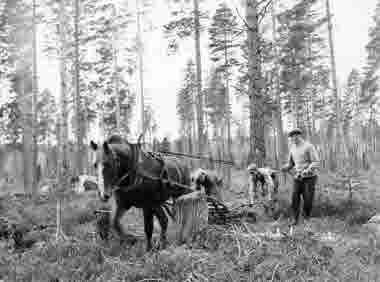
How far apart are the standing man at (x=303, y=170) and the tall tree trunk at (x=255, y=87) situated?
5.62 feet

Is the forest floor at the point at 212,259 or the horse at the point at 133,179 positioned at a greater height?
the horse at the point at 133,179

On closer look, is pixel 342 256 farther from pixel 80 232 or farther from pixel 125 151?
pixel 80 232

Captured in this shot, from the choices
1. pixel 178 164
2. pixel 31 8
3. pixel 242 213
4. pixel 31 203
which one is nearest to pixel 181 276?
pixel 178 164

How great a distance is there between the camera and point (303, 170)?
666 cm

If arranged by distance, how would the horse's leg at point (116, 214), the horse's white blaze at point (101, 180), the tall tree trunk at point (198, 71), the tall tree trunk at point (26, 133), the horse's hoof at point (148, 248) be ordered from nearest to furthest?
the horse's white blaze at point (101, 180) < the horse's leg at point (116, 214) < the horse's hoof at point (148, 248) < the tall tree trunk at point (26, 133) < the tall tree trunk at point (198, 71)

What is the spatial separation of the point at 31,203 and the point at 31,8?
10794 mm

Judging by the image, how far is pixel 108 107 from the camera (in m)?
25.7

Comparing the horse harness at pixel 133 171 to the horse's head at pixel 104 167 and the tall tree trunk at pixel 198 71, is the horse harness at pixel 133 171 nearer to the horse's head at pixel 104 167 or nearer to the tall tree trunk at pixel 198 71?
the horse's head at pixel 104 167

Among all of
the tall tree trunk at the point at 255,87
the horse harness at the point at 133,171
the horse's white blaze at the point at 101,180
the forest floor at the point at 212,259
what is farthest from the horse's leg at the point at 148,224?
the tall tree trunk at the point at 255,87

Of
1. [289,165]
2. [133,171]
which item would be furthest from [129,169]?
[289,165]

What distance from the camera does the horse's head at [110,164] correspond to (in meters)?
3.79

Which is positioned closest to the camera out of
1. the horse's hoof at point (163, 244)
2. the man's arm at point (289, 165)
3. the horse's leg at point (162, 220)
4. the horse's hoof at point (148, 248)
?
the horse's hoof at point (148, 248)

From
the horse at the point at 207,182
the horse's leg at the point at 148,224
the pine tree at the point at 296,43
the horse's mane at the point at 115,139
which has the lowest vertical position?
the horse's leg at the point at 148,224

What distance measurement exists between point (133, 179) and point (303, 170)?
3911 millimetres
